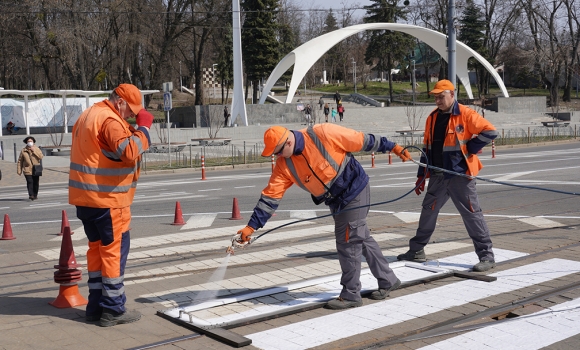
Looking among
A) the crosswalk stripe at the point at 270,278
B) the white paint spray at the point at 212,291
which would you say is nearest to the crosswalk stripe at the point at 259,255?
the crosswalk stripe at the point at 270,278

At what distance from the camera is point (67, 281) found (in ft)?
22.0

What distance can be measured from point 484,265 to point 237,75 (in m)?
38.2

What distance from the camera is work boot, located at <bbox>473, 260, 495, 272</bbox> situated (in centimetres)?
756

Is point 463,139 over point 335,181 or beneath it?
over

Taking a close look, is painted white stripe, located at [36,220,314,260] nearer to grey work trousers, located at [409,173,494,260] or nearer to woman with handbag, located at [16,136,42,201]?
grey work trousers, located at [409,173,494,260]

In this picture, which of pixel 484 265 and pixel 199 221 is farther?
pixel 199 221

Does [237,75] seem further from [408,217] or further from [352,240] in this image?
[352,240]

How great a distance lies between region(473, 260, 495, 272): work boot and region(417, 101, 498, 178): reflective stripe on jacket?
1.00 meters

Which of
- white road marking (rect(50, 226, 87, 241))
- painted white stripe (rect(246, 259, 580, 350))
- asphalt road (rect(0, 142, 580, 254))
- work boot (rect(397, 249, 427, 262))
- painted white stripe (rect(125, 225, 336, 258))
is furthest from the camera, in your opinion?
asphalt road (rect(0, 142, 580, 254))

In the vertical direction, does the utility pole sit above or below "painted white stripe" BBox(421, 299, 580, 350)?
above

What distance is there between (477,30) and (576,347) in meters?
78.6

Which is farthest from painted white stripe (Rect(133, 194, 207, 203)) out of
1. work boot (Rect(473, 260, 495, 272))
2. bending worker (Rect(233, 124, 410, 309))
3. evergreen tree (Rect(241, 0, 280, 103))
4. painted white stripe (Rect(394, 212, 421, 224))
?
evergreen tree (Rect(241, 0, 280, 103))

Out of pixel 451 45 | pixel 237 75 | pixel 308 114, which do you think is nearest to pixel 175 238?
pixel 451 45

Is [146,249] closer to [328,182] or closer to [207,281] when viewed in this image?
[207,281]
